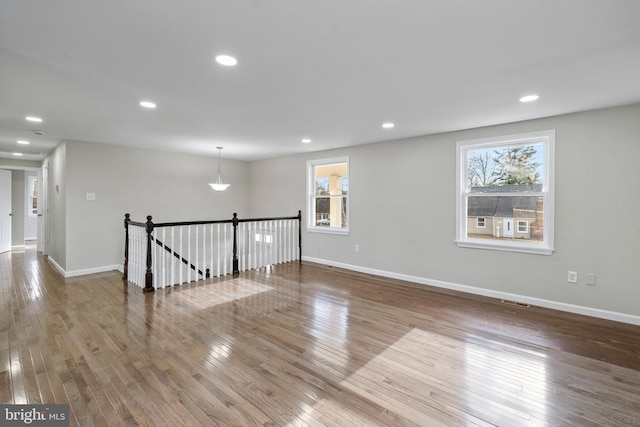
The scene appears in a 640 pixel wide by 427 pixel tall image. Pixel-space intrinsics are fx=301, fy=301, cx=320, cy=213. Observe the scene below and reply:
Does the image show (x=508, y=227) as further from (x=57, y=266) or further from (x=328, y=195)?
(x=57, y=266)

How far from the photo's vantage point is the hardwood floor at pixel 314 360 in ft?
6.32

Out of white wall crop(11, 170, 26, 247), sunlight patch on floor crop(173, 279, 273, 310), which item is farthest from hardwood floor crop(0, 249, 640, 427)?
white wall crop(11, 170, 26, 247)

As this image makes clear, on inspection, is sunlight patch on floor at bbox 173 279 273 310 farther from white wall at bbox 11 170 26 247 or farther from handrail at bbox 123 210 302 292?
white wall at bbox 11 170 26 247

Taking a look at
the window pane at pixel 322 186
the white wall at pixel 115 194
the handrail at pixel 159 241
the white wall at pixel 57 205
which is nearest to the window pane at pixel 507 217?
the window pane at pixel 322 186

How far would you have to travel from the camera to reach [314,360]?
2543mm

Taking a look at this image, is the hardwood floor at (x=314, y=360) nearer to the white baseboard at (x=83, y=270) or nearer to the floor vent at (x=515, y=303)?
the floor vent at (x=515, y=303)

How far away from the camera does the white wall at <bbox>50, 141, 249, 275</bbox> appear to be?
5348mm

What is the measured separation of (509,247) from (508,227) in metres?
0.30

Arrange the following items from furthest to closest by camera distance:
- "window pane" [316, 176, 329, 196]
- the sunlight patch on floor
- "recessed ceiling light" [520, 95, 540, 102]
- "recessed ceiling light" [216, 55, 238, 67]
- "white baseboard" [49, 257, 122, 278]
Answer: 1. "window pane" [316, 176, 329, 196]
2. "white baseboard" [49, 257, 122, 278]
3. the sunlight patch on floor
4. "recessed ceiling light" [520, 95, 540, 102]
5. "recessed ceiling light" [216, 55, 238, 67]

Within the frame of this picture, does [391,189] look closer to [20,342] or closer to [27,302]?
[20,342]

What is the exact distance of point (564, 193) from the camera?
373cm

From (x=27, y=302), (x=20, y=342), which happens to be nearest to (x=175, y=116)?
(x=20, y=342)
